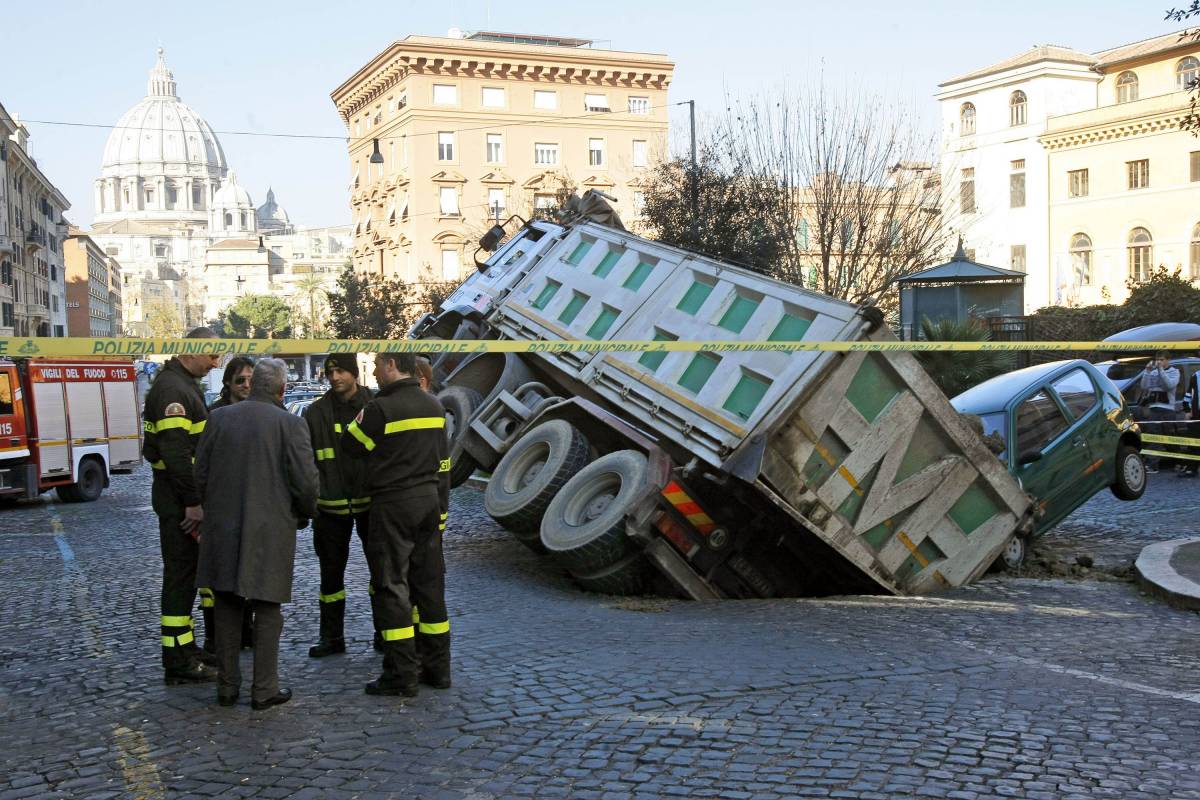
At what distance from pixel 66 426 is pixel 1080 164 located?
4820 centimetres

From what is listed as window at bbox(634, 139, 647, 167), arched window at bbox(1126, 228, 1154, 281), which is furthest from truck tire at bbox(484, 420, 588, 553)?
window at bbox(634, 139, 647, 167)

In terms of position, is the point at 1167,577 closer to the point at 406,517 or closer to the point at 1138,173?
the point at 406,517

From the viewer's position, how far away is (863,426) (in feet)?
30.3

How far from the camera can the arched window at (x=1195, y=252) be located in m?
51.6

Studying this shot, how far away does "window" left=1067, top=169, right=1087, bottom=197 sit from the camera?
56875 millimetres

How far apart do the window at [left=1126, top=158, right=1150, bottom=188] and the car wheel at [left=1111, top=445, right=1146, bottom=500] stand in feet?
144

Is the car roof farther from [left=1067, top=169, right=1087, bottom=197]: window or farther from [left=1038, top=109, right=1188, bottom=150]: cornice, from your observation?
[left=1067, top=169, right=1087, bottom=197]: window

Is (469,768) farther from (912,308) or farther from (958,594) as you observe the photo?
(912,308)

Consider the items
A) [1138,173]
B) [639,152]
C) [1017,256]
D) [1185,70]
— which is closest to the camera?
[1138,173]

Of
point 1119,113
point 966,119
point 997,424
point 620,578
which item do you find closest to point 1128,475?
point 997,424

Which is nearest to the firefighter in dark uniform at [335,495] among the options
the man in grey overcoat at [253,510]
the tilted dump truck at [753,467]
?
the man in grey overcoat at [253,510]

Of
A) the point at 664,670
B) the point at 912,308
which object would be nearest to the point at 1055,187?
the point at 912,308

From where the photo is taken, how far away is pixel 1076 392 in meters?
12.7

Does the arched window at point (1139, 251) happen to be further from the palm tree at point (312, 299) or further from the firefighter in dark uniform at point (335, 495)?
the palm tree at point (312, 299)
